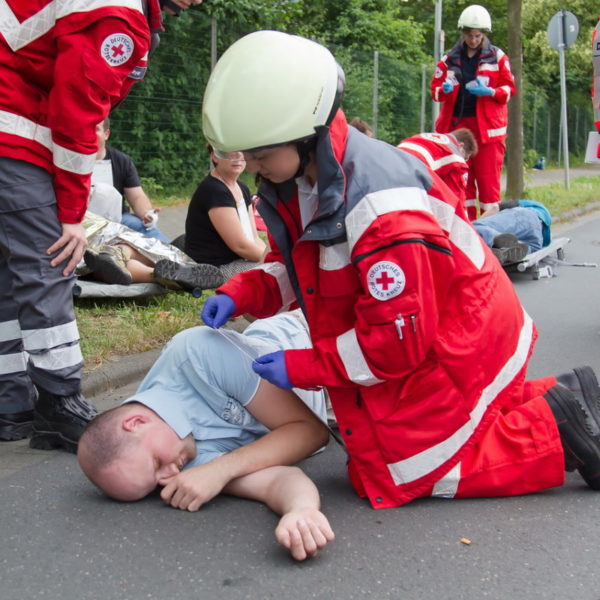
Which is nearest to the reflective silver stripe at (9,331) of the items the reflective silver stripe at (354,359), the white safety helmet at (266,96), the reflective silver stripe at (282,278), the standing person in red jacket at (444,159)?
the reflective silver stripe at (282,278)

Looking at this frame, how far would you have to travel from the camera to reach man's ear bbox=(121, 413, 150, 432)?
307cm

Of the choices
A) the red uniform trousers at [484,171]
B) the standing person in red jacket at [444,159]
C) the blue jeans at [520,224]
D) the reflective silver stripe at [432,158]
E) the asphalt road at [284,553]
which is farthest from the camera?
the red uniform trousers at [484,171]

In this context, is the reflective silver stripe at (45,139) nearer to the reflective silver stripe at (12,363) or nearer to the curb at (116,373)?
the reflective silver stripe at (12,363)

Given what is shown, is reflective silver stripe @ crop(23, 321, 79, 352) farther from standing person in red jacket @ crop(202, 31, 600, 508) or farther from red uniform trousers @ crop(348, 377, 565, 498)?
red uniform trousers @ crop(348, 377, 565, 498)

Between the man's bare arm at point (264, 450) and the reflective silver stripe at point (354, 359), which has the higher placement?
the reflective silver stripe at point (354, 359)

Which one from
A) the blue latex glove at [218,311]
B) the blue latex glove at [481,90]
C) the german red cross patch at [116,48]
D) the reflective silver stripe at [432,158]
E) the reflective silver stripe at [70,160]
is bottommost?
the blue latex glove at [218,311]

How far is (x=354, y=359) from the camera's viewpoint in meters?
2.85

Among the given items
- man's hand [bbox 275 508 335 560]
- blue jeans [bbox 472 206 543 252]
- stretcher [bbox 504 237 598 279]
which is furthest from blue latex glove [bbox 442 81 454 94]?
man's hand [bbox 275 508 335 560]

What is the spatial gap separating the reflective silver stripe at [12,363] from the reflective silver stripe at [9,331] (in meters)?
0.07

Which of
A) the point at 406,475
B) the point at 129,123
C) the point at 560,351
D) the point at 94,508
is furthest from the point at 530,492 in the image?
the point at 129,123

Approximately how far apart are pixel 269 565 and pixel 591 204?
1272cm

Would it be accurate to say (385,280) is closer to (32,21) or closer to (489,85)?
(32,21)

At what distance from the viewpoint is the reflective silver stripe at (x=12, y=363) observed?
3.87m

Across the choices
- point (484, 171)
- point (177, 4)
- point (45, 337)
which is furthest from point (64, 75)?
point (484, 171)
